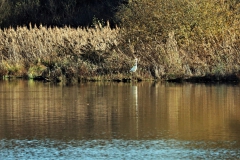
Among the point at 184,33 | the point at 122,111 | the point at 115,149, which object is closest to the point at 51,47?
the point at 184,33

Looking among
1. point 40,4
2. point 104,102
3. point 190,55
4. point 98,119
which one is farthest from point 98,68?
point 40,4

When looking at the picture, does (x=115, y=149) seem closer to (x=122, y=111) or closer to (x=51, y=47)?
(x=122, y=111)

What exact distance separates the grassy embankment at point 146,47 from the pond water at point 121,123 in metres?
4.57

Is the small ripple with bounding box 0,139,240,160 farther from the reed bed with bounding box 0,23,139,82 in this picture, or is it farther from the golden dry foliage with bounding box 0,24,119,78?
the golden dry foliage with bounding box 0,24,119,78

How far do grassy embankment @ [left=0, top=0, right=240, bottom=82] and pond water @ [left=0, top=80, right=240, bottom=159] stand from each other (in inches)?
180

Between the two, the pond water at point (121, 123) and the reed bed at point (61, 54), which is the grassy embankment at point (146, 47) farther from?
the pond water at point (121, 123)

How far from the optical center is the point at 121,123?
45.3 ft

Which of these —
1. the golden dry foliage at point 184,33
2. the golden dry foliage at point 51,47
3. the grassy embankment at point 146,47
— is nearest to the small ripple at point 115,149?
the grassy embankment at point 146,47

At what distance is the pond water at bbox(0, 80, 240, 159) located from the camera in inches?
426

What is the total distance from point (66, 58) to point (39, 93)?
7727 mm

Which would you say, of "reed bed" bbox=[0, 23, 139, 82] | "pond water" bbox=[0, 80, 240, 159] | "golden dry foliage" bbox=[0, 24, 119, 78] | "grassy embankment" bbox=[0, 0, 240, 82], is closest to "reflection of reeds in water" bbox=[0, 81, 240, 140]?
"pond water" bbox=[0, 80, 240, 159]

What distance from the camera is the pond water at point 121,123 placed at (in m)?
10.8

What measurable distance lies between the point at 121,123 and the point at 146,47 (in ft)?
49.3

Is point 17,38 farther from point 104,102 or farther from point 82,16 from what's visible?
point 82,16
